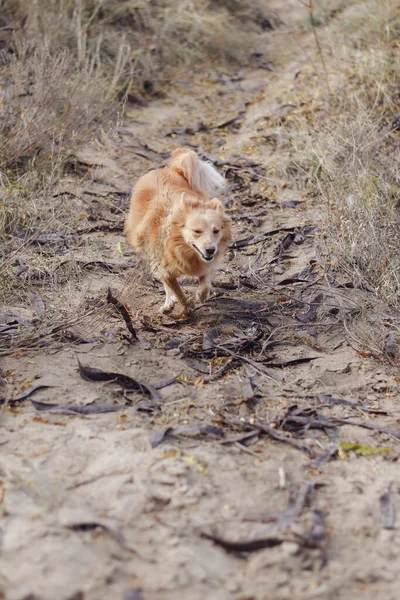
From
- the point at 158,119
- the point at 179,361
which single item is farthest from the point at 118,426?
the point at 158,119

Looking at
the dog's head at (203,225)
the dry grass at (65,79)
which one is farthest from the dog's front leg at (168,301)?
the dry grass at (65,79)

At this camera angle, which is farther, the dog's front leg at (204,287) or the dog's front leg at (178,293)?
the dog's front leg at (204,287)

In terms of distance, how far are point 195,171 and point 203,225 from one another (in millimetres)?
955

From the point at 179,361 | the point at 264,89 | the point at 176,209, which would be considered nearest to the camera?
the point at 179,361

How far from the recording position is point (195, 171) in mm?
5930

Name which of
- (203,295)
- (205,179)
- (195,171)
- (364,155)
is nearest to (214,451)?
(203,295)

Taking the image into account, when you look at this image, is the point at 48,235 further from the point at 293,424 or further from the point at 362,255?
the point at 293,424

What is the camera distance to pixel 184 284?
6.32 metres

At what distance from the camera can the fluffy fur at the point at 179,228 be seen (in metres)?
5.18

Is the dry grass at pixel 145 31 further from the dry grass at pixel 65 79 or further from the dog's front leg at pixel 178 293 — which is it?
the dog's front leg at pixel 178 293

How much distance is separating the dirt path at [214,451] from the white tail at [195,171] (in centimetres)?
71

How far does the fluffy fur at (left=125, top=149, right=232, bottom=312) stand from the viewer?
5.18 metres

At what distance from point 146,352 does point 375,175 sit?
324 cm

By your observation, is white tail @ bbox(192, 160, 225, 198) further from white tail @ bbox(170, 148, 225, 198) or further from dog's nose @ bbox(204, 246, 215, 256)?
dog's nose @ bbox(204, 246, 215, 256)
